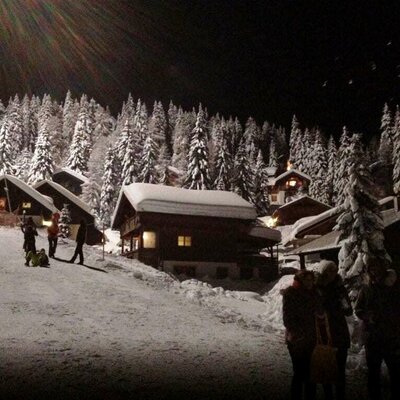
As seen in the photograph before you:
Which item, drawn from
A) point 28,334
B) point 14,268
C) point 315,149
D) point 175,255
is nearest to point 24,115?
point 315,149

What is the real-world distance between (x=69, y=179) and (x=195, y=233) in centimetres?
4779

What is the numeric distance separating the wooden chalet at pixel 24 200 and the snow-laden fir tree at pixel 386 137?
7218 centimetres

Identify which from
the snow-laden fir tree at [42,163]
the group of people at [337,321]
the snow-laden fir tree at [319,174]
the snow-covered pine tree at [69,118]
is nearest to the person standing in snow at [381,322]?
the group of people at [337,321]

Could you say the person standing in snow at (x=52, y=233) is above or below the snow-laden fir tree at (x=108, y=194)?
below

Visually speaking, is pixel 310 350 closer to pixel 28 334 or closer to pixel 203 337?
pixel 203 337

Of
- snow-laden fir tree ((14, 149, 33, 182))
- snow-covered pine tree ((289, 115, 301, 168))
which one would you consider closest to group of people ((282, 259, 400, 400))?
snow-laden fir tree ((14, 149, 33, 182))

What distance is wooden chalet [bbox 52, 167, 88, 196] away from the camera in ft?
265

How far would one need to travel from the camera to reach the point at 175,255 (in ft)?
129

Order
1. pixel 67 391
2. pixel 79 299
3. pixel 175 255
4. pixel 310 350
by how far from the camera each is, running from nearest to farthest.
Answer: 1. pixel 310 350
2. pixel 67 391
3. pixel 79 299
4. pixel 175 255

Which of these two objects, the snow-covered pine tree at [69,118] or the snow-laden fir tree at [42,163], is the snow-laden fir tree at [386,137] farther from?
the snow-covered pine tree at [69,118]

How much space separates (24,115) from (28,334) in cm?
12714

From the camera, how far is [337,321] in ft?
21.3

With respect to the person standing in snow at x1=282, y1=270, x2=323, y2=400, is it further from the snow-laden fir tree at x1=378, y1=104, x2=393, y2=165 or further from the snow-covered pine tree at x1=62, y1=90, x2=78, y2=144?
the snow-covered pine tree at x1=62, y1=90, x2=78, y2=144

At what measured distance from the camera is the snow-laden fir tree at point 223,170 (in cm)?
7612
